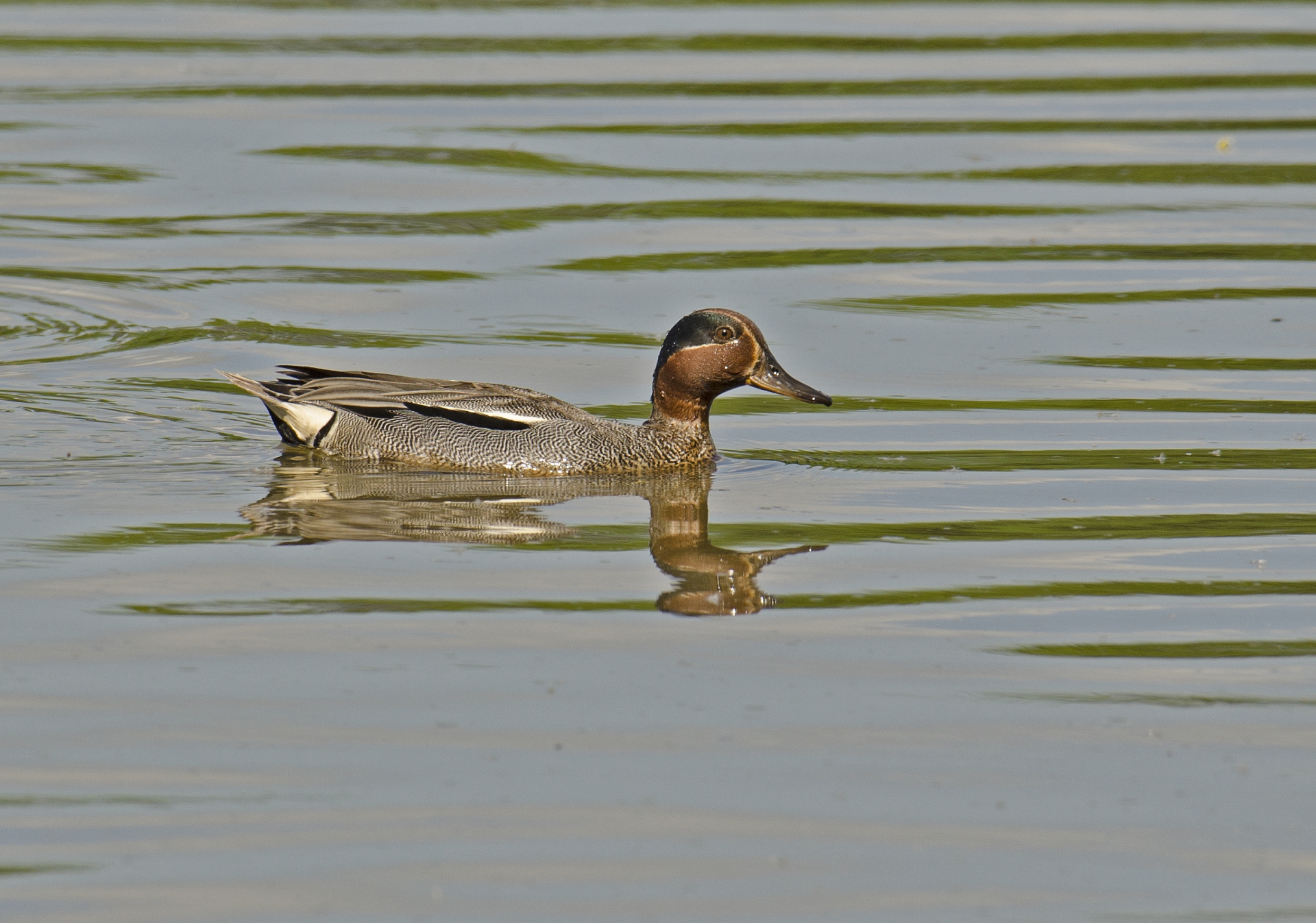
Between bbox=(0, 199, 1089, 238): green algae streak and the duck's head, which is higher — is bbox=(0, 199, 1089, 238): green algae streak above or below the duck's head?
above

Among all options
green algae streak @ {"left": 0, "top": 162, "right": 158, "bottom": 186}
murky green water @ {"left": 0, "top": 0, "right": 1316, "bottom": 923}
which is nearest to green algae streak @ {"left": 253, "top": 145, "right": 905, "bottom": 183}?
murky green water @ {"left": 0, "top": 0, "right": 1316, "bottom": 923}

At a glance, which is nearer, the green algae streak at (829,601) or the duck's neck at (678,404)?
the green algae streak at (829,601)

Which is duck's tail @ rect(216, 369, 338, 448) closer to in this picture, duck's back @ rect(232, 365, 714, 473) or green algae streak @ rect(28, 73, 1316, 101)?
duck's back @ rect(232, 365, 714, 473)

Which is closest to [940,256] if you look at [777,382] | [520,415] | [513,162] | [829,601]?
[513,162]

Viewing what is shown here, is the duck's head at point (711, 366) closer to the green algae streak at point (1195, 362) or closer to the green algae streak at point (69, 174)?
the green algae streak at point (1195, 362)

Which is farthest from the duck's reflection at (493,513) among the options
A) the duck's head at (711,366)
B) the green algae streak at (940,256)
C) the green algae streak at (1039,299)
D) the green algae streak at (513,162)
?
the green algae streak at (513,162)

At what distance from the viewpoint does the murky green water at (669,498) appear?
6.03 meters

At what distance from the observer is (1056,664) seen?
295 inches

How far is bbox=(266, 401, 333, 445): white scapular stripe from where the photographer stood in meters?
11.2

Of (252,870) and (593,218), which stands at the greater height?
(593,218)

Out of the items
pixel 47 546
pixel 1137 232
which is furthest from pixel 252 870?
pixel 1137 232

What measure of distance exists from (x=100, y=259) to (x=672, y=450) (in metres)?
5.95

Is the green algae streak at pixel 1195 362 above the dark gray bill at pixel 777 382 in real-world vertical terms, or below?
above

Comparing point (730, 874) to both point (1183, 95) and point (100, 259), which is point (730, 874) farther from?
point (1183, 95)
